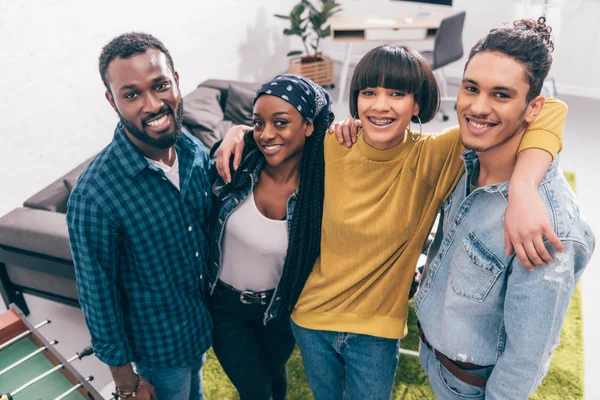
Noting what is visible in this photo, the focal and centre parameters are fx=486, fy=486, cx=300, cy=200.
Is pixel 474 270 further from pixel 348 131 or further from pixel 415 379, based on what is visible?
pixel 415 379

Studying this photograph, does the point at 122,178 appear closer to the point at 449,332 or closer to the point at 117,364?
the point at 117,364

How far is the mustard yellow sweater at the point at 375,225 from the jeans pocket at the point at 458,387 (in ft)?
0.53

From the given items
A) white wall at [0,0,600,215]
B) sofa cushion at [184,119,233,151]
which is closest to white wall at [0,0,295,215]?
white wall at [0,0,600,215]

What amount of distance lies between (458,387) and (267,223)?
0.69 metres

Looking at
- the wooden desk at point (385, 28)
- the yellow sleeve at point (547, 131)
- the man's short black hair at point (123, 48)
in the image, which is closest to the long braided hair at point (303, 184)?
the man's short black hair at point (123, 48)

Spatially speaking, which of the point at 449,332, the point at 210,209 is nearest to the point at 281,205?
the point at 210,209

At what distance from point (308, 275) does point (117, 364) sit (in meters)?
0.60

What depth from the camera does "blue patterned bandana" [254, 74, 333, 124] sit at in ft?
4.53

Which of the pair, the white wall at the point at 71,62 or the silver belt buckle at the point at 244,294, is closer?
the silver belt buckle at the point at 244,294

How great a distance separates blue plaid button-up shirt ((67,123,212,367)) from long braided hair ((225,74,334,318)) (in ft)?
0.60

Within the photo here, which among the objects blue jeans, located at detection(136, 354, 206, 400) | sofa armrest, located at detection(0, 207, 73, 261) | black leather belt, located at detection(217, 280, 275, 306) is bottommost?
blue jeans, located at detection(136, 354, 206, 400)

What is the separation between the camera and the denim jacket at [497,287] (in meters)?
0.99

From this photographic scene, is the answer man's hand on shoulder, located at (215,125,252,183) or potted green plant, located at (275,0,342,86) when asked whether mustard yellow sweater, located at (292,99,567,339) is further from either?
potted green plant, located at (275,0,342,86)

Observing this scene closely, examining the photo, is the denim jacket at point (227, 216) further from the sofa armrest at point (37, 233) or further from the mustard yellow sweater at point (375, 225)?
the sofa armrest at point (37, 233)
